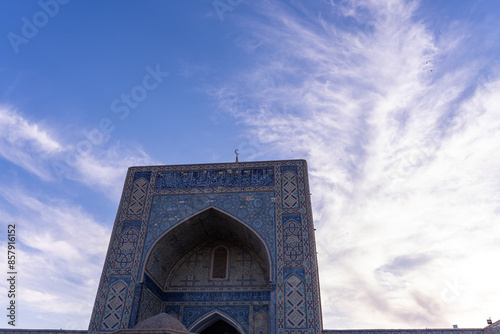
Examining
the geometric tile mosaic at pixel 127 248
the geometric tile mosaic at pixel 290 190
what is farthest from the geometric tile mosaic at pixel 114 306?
the geometric tile mosaic at pixel 290 190

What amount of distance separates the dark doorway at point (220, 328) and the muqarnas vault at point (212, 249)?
27mm

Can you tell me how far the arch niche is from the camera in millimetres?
10312

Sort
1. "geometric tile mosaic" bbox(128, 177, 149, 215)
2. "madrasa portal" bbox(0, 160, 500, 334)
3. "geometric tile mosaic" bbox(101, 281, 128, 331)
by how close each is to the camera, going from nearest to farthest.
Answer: "geometric tile mosaic" bbox(101, 281, 128, 331)
"madrasa portal" bbox(0, 160, 500, 334)
"geometric tile mosaic" bbox(128, 177, 149, 215)

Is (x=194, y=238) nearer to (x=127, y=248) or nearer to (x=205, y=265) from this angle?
(x=205, y=265)

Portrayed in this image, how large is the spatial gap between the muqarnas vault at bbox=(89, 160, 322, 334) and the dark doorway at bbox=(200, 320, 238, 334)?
27 millimetres

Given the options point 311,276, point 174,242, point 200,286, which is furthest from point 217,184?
point 311,276

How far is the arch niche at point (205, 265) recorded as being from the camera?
10312mm

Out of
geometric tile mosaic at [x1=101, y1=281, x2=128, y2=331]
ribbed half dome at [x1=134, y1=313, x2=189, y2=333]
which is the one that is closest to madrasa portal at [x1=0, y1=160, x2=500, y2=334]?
geometric tile mosaic at [x1=101, y1=281, x2=128, y2=331]

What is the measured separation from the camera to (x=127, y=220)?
10.5 m

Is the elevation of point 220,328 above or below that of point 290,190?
below

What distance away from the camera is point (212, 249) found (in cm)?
1144

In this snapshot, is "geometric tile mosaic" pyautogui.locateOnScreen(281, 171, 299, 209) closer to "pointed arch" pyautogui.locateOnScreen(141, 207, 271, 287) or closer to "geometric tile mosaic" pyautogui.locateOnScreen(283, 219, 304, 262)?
"geometric tile mosaic" pyautogui.locateOnScreen(283, 219, 304, 262)

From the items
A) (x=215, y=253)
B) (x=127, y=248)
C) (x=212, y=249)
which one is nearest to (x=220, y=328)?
(x=215, y=253)

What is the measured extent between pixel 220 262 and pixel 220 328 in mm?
1770
